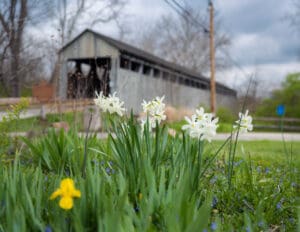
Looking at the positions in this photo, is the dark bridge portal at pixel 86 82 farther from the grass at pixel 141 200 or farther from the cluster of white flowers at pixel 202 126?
the cluster of white flowers at pixel 202 126

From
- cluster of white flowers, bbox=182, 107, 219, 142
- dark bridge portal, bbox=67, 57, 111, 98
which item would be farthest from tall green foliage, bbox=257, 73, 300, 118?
cluster of white flowers, bbox=182, 107, 219, 142

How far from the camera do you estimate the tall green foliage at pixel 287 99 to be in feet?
77.0

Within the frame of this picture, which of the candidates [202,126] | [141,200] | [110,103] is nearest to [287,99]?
[110,103]

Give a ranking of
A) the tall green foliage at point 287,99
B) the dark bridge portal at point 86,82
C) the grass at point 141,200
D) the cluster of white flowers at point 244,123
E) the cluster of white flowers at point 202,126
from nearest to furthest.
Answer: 1. the grass at point 141,200
2. the cluster of white flowers at point 202,126
3. the cluster of white flowers at point 244,123
4. the dark bridge portal at point 86,82
5. the tall green foliage at point 287,99

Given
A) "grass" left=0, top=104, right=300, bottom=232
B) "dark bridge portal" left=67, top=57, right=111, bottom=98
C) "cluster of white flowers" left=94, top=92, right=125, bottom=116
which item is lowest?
"grass" left=0, top=104, right=300, bottom=232

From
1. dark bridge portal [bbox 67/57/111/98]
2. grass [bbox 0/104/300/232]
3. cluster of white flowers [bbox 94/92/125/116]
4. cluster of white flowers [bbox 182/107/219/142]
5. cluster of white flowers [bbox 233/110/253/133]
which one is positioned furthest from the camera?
dark bridge portal [bbox 67/57/111/98]

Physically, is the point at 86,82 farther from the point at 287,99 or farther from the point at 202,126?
the point at 287,99

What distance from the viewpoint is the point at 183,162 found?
2.29 m

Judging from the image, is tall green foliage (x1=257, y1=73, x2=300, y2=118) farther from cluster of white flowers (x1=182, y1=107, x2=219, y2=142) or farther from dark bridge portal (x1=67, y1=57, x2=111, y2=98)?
cluster of white flowers (x1=182, y1=107, x2=219, y2=142)

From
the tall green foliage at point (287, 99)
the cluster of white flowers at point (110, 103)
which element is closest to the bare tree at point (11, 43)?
the cluster of white flowers at point (110, 103)

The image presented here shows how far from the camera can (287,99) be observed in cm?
2397

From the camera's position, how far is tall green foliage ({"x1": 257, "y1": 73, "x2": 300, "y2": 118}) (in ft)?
77.0

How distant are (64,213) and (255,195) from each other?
1.35 m

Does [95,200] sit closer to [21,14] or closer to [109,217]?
[109,217]
